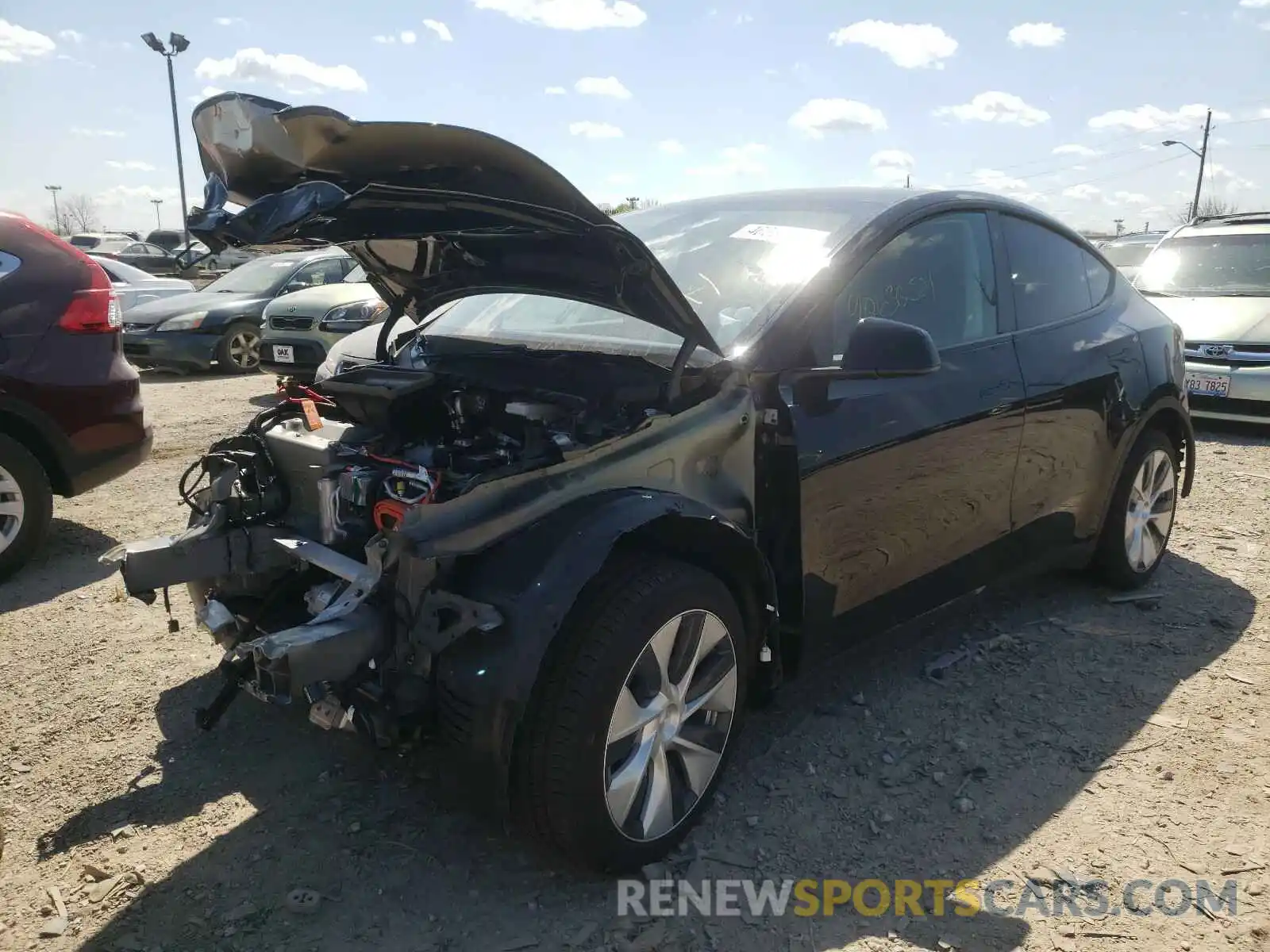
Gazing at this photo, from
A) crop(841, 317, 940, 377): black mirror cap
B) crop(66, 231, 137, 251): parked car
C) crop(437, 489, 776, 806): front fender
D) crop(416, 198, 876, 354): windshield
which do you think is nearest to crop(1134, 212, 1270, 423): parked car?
crop(416, 198, 876, 354): windshield

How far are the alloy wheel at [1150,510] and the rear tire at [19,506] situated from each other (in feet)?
16.9

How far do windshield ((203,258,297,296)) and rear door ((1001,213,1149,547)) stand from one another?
9.86 metres

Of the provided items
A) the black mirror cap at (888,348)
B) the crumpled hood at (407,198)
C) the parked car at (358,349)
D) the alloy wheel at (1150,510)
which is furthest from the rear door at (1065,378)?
the parked car at (358,349)

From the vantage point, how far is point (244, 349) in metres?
11.6

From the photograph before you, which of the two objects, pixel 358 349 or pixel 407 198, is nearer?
pixel 407 198

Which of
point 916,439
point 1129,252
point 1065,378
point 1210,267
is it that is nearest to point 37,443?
point 916,439

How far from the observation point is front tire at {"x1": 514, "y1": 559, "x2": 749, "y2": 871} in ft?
7.28

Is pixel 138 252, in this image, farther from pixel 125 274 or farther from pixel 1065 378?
pixel 1065 378

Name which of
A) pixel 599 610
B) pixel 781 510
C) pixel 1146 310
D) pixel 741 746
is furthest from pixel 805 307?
pixel 1146 310

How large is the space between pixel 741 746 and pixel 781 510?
0.85 meters

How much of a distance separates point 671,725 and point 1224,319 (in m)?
7.63

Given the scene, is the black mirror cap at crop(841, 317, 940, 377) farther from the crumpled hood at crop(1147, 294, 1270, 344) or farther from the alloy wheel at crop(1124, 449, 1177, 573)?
the crumpled hood at crop(1147, 294, 1270, 344)

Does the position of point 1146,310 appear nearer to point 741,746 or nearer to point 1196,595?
point 1196,595

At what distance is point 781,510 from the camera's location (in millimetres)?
2764
